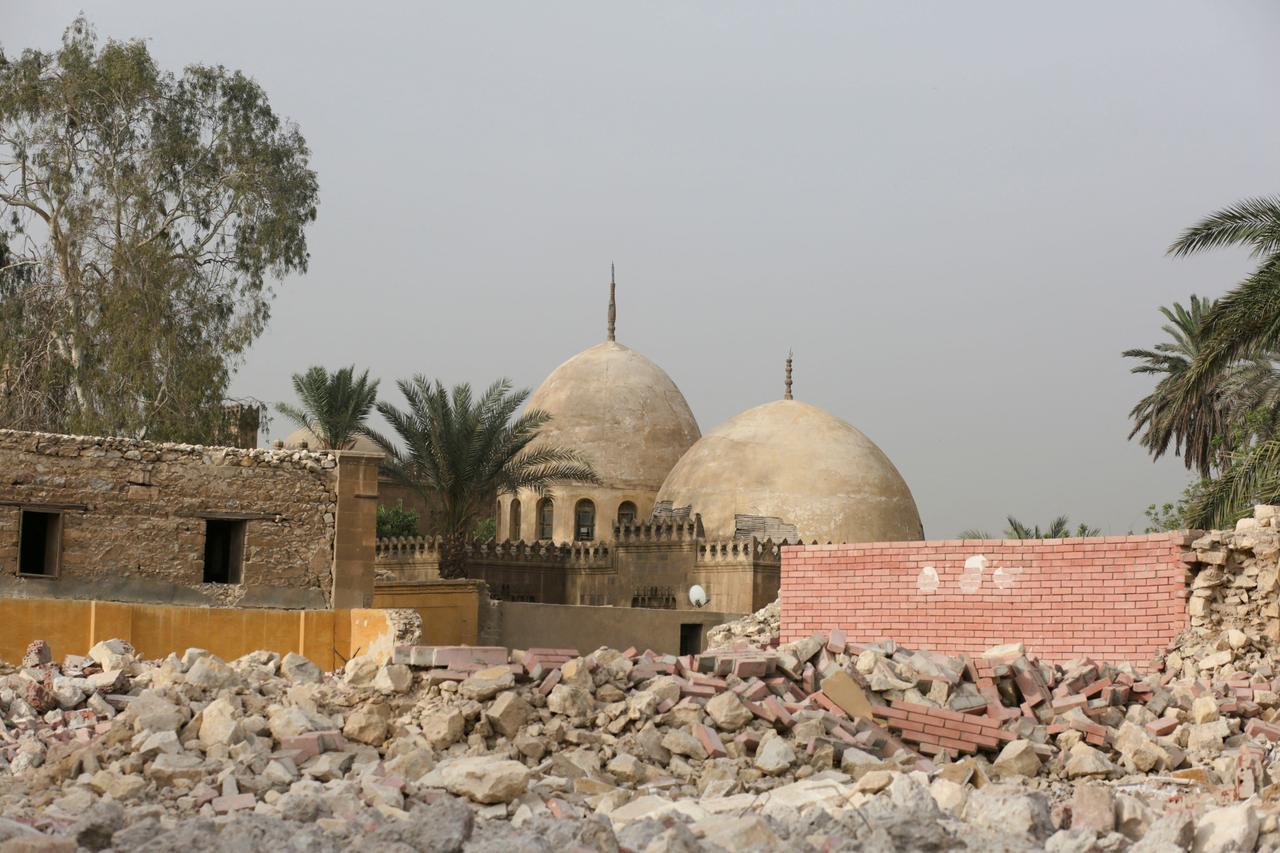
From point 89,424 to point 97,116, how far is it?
506cm

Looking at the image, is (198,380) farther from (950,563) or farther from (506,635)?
(950,563)

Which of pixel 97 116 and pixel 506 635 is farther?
pixel 97 116

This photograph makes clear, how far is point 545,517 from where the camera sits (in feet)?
118

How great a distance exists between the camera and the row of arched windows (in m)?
35.8

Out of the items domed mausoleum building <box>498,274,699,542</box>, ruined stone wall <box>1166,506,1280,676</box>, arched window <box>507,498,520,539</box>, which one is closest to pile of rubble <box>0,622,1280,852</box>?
ruined stone wall <box>1166,506,1280,676</box>

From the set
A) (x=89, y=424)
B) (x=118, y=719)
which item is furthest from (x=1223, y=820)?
(x=89, y=424)

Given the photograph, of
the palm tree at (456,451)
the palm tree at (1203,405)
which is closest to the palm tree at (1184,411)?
the palm tree at (1203,405)

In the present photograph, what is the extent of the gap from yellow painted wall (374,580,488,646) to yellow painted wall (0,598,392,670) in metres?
3.86

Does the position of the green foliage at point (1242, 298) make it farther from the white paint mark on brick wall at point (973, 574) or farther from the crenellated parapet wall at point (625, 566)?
the crenellated parapet wall at point (625, 566)

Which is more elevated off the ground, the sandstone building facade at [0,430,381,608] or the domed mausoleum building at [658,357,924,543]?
the domed mausoleum building at [658,357,924,543]

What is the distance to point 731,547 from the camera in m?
29.7

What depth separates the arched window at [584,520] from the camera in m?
35.7

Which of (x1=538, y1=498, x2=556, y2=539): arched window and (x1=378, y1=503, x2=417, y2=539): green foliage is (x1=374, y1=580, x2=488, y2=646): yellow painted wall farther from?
(x1=538, y1=498, x2=556, y2=539): arched window

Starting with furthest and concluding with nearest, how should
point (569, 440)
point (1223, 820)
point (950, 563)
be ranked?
point (569, 440), point (950, 563), point (1223, 820)
